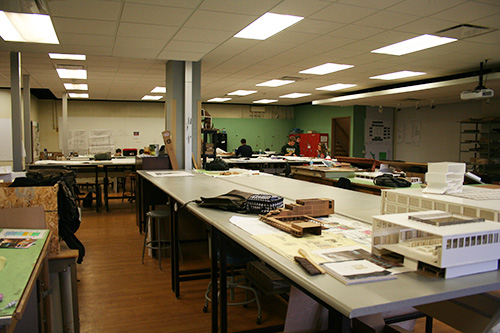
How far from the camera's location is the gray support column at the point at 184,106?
6.49m

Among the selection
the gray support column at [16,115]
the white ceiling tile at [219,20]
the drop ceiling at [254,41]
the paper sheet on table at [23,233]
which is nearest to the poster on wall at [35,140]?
the drop ceiling at [254,41]

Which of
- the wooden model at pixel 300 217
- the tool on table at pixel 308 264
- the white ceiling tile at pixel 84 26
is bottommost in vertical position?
the tool on table at pixel 308 264

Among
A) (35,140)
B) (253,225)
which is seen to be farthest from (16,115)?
(35,140)

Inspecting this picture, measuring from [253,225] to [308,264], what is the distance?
2.28 ft

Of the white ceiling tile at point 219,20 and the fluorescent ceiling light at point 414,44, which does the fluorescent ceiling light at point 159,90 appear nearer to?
the white ceiling tile at point 219,20

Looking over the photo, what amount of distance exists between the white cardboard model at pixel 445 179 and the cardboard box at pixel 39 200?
2.33m

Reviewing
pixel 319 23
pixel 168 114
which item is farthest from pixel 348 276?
pixel 168 114

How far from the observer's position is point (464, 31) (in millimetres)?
4777

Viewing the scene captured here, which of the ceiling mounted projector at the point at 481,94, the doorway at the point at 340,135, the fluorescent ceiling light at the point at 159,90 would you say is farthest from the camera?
the doorway at the point at 340,135

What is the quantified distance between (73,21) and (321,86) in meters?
6.92

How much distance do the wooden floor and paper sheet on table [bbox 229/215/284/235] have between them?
119 centimetres

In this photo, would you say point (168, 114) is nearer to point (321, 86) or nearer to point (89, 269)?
point (89, 269)

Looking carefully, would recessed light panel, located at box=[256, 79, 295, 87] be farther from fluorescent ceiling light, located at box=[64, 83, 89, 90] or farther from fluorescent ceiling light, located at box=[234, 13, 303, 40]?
fluorescent ceiling light, located at box=[64, 83, 89, 90]

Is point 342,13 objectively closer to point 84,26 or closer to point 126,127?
point 84,26
